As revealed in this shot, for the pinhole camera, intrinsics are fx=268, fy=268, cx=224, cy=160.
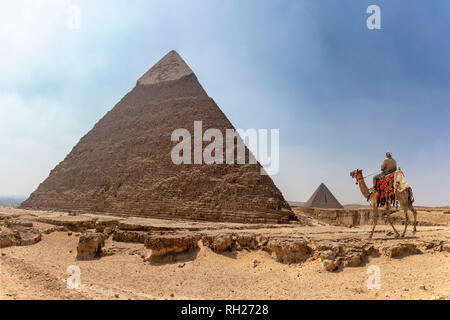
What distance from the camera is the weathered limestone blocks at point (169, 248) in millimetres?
6125

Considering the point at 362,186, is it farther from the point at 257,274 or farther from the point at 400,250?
the point at 257,274

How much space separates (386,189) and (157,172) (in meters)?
14.7

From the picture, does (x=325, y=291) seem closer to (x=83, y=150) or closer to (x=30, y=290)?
(x=30, y=290)

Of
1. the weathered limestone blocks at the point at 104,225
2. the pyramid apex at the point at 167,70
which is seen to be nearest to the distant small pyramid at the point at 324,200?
the pyramid apex at the point at 167,70

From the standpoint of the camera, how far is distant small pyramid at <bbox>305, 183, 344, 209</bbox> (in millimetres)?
26875

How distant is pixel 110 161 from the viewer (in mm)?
21922

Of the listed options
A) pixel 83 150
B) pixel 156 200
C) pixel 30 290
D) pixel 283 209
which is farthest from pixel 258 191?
pixel 83 150

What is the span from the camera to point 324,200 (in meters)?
27.1

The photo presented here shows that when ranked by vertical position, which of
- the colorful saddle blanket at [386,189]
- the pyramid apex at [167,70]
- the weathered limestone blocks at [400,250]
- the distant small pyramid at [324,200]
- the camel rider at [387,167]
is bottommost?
the distant small pyramid at [324,200]

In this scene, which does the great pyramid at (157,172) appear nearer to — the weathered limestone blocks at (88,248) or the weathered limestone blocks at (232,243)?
the weathered limestone blocks at (232,243)

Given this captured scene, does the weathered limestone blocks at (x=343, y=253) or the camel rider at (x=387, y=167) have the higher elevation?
the camel rider at (x=387, y=167)

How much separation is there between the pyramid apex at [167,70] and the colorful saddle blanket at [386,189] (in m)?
23.9
